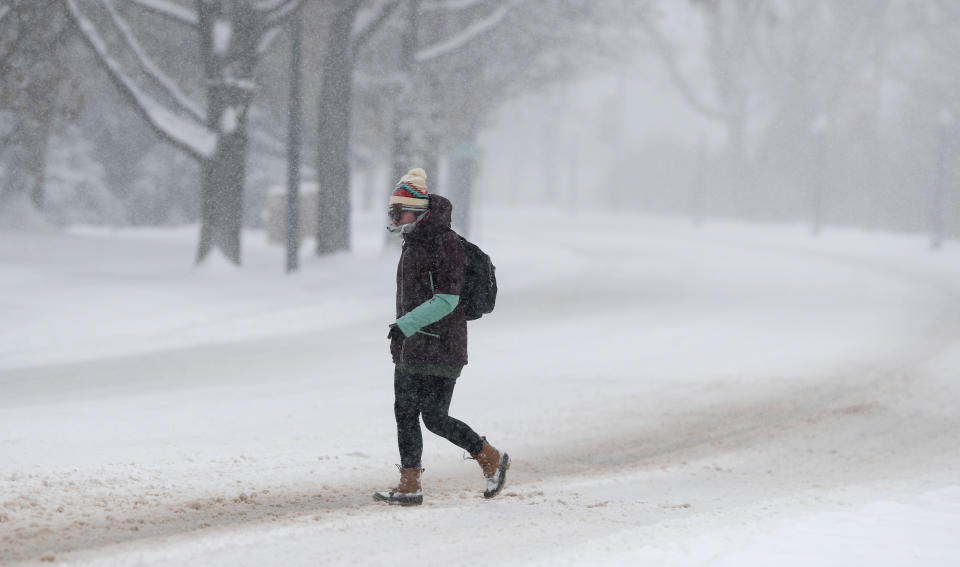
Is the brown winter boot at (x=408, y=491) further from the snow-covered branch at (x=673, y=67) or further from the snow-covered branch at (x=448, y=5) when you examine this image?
the snow-covered branch at (x=673, y=67)

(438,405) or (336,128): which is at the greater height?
(336,128)

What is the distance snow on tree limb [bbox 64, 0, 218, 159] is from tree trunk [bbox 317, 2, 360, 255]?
2.96 metres

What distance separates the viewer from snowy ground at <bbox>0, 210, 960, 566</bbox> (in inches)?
204

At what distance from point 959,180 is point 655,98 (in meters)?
86.6

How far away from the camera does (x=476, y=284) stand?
5.52m

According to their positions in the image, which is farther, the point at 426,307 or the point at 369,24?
the point at 369,24

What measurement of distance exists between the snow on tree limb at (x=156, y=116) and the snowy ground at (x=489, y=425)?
6.50ft

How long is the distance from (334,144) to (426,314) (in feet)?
48.3

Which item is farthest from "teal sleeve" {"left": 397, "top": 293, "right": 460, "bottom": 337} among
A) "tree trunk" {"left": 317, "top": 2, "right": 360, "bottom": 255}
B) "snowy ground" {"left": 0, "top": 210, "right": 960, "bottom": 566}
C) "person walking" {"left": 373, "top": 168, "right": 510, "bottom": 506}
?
"tree trunk" {"left": 317, "top": 2, "right": 360, "bottom": 255}

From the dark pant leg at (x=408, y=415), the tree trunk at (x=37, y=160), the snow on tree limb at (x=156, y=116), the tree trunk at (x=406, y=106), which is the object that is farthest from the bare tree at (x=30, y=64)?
the dark pant leg at (x=408, y=415)

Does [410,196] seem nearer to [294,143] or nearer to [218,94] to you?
[218,94]

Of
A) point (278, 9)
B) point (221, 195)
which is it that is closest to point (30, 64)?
point (221, 195)

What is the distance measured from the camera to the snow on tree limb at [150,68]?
1634cm

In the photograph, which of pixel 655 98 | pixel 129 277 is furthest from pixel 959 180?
pixel 655 98
